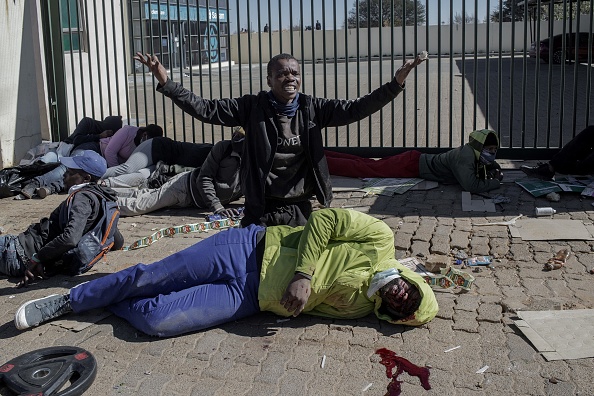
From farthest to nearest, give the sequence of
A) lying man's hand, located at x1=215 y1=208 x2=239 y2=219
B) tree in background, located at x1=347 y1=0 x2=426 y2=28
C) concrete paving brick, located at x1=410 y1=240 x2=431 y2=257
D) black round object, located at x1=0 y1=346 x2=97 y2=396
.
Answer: tree in background, located at x1=347 y1=0 x2=426 y2=28, lying man's hand, located at x1=215 y1=208 x2=239 y2=219, concrete paving brick, located at x1=410 y1=240 x2=431 y2=257, black round object, located at x1=0 y1=346 x2=97 y2=396

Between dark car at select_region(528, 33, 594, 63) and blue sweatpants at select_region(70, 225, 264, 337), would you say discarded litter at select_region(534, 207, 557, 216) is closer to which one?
dark car at select_region(528, 33, 594, 63)

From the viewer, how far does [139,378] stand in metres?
3.89

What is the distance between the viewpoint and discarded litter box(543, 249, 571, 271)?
17.8 feet

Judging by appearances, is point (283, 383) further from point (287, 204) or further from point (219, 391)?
point (287, 204)

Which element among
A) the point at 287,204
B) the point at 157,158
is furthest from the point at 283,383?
the point at 157,158

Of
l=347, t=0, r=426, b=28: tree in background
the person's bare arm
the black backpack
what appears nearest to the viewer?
the person's bare arm

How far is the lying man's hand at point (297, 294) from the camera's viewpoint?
4125 mm

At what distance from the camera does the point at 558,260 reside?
5.57 m

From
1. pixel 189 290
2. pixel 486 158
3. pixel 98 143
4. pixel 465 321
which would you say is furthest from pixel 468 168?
pixel 98 143

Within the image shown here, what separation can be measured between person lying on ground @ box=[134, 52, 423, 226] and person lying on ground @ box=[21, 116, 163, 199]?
12.8 ft

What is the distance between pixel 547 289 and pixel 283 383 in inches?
86.7

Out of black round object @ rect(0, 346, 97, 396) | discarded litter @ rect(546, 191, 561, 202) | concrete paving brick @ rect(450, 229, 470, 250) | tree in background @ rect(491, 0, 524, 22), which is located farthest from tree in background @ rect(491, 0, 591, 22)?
black round object @ rect(0, 346, 97, 396)

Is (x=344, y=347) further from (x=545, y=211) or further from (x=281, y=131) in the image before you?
(x=545, y=211)

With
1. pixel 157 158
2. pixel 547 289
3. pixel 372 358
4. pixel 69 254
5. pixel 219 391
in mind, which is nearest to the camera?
pixel 219 391
